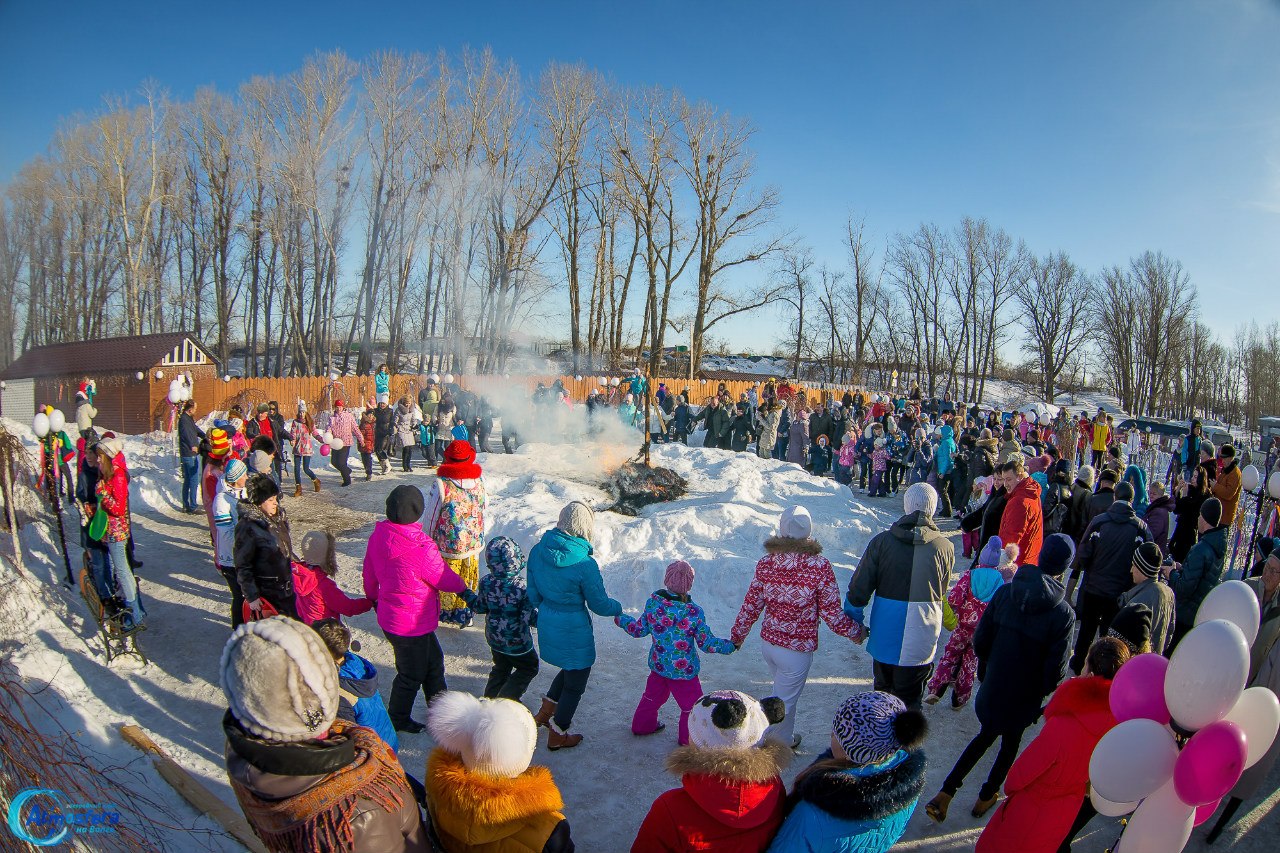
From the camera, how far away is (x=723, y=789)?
2.38 metres

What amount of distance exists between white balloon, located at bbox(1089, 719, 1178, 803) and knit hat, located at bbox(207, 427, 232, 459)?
293 inches

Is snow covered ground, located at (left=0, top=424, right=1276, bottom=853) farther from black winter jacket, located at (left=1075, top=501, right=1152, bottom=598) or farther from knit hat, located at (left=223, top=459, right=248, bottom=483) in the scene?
black winter jacket, located at (left=1075, top=501, right=1152, bottom=598)

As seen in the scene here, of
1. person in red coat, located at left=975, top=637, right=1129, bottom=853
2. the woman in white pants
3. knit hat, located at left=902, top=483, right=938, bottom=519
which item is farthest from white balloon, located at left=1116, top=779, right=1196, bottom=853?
knit hat, located at left=902, top=483, right=938, bottom=519

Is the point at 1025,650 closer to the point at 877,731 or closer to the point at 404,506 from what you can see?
the point at 877,731

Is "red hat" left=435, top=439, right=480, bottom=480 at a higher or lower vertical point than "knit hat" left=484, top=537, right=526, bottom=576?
higher

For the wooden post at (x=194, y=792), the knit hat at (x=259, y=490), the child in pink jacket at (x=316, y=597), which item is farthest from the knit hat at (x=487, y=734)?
the knit hat at (x=259, y=490)

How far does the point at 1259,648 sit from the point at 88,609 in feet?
29.5

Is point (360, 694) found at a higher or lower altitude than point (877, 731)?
lower

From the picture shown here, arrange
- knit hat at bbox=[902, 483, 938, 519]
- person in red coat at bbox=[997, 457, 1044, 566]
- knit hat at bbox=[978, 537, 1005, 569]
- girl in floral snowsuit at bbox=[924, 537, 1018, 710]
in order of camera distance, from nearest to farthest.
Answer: knit hat at bbox=[902, 483, 938, 519] → girl in floral snowsuit at bbox=[924, 537, 1018, 710] → knit hat at bbox=[978, 537, 1005, 569] → person in red coat at bbox=[997, 457, 1044, 566]

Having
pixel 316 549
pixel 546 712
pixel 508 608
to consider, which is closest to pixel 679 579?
pixel 508 608

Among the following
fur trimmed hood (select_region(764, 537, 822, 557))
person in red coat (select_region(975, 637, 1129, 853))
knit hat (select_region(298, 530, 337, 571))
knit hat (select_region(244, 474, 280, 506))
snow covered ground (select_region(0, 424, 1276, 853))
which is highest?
knit hat (select_region(244, 474, 280, 506))

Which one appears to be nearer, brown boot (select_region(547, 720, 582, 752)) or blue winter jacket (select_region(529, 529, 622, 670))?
blue winter jacket (select_region(529, 529, 622, 670))

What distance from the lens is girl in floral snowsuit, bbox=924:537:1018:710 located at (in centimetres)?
518

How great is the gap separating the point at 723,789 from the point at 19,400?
1190 centimetres
